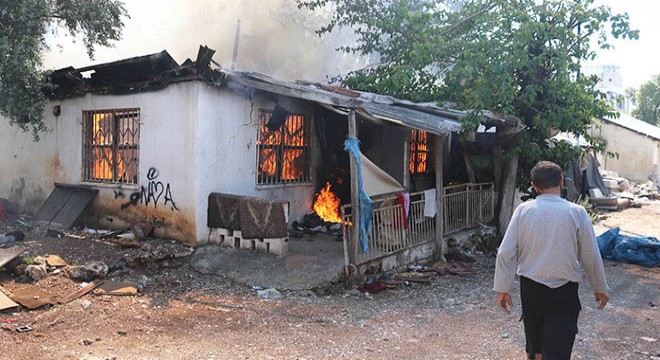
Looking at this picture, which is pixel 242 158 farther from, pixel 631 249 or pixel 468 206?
pixel 631 249

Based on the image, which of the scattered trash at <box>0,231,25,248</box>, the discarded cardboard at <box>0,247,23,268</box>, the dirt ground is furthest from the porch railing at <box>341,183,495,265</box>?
the scattered trash at <box>0,231,25,248</box>

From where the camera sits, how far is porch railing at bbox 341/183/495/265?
25.8 feet

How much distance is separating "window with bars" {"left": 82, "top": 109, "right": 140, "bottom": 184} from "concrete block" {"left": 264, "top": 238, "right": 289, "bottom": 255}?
11.1 ft

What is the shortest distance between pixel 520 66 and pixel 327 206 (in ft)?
15.8

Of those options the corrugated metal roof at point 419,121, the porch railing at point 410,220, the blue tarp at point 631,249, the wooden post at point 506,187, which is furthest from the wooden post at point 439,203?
the blue tarp at point 631,249

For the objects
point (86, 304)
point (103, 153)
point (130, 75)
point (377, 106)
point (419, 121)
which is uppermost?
point (130, 75)

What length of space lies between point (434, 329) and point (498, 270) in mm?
2389

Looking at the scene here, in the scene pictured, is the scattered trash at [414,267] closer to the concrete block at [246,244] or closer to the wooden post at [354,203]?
the wooden post at [354,203]

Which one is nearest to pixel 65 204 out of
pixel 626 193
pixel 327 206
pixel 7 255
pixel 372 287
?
pixel 7 255

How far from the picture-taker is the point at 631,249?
1038 centimetres

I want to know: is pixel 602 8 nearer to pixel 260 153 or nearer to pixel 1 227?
pixel 260 153

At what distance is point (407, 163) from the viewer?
1084cm

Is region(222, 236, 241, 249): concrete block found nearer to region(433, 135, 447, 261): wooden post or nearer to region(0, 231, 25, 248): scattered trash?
region(433, 135, 447, 261): wooden post

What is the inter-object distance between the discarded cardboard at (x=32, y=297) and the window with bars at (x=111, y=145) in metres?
3.43
